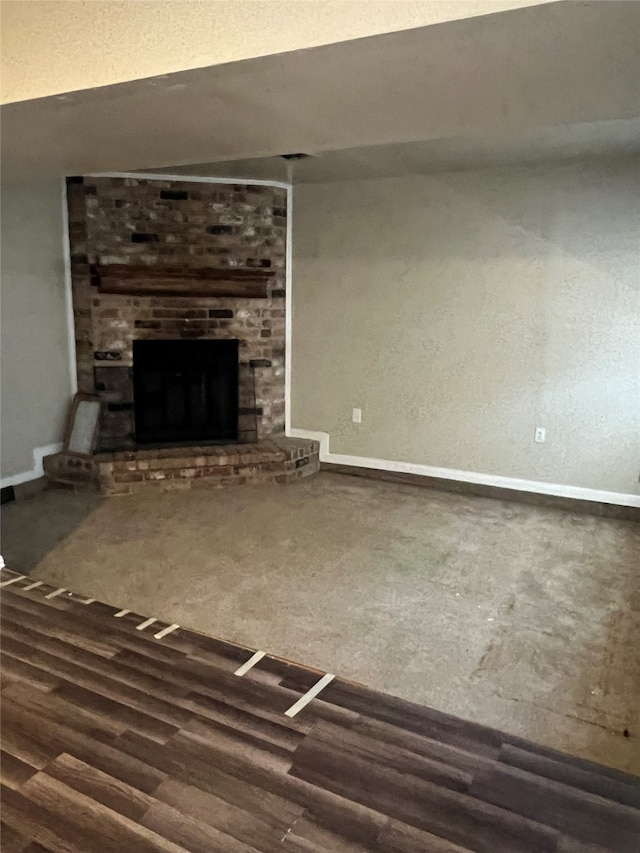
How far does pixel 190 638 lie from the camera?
270 centimetres

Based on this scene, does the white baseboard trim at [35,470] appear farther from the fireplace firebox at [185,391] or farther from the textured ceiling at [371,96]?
the textured ceiling at [371,96]

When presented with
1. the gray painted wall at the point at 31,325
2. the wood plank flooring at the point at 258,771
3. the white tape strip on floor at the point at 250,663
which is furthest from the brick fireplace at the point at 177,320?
the wood plank flooring at the point at 258,771

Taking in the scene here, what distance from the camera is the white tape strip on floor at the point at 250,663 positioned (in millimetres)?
2455

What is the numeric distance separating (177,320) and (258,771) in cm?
368

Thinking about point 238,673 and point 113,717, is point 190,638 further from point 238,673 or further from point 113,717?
point 113,717

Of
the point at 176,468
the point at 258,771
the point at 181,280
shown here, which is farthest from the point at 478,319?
the point at 258,771

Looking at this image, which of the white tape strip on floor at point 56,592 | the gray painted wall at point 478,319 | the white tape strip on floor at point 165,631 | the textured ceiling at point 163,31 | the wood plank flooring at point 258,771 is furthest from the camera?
the gray painted wall at point 478,319

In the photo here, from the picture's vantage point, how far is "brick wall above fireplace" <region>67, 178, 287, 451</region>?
471 cm

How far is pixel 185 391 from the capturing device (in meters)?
5.16

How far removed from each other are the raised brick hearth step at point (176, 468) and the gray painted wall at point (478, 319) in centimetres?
59

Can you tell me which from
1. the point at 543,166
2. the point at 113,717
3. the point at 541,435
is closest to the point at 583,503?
the point at 541,435

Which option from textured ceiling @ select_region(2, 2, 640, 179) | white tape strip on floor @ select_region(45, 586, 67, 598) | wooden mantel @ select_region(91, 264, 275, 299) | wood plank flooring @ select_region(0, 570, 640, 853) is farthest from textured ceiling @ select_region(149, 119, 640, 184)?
wood plank flooring @ select_region(0, 570, 640, 853)

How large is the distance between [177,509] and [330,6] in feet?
11.8

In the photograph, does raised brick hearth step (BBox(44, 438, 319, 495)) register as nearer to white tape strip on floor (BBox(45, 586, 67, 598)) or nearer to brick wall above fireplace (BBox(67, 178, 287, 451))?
brick wall above fireplace (BBox(67, 178, 287, 451))
